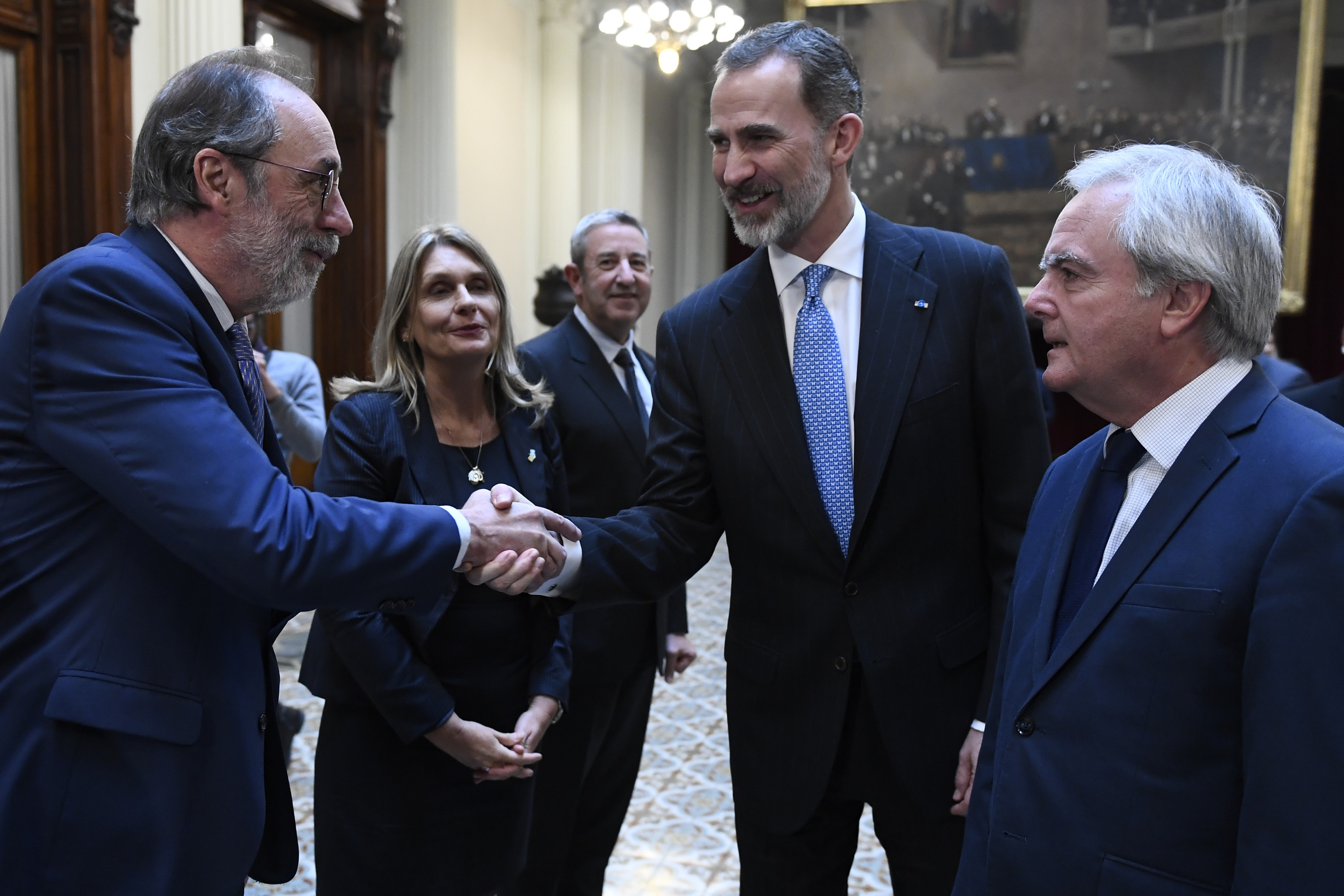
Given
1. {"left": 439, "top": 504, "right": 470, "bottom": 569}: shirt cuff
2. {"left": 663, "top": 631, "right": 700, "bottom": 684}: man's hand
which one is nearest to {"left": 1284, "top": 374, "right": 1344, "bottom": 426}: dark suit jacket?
{"left": 663, "top": 631, "right": 700, "bottom": 684}: man's hand

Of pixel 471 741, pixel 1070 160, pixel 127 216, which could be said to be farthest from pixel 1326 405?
pixel 1070 160

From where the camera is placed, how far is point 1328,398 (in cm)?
374

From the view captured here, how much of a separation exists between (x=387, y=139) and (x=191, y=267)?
23.2 feet

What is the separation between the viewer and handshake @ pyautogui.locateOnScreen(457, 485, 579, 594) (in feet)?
7.11

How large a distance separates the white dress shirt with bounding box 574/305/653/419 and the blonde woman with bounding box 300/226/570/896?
92 centimetres

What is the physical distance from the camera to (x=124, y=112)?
550cm

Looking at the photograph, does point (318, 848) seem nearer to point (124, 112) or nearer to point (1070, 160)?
point (124, 112)

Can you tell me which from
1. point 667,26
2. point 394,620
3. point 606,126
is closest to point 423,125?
point 667,26

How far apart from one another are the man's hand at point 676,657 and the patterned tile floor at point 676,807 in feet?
1.30

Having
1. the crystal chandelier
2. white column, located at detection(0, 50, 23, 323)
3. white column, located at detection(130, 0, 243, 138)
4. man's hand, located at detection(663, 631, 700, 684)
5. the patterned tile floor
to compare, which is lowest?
the patterned tile floor

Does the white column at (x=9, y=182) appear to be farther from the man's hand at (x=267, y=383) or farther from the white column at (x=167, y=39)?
the man's hand at (x=267, y=383)

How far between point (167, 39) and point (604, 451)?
396 centimetres

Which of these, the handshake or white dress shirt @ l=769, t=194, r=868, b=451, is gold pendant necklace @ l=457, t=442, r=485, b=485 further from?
white dress shirt @ l=769, t=194, r=868, b=451

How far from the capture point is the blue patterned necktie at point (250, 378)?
1.89m
